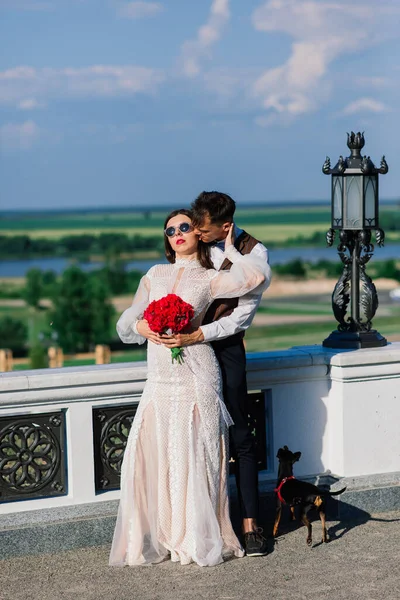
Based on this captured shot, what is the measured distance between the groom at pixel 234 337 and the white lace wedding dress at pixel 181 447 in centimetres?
9

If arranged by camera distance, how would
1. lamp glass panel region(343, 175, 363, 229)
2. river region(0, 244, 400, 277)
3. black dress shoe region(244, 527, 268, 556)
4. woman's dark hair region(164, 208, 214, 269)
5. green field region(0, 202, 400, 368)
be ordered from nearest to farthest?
woman's dark hair region(164, 208, 214, 269)
black dress shoe region(244, 527, 268, 556)
lamp glass panel region(343, 175, 363, 229)
green field region(0, 202, 400, 368)
river region(0, 244, 400, 277)

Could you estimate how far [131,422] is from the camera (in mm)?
5559

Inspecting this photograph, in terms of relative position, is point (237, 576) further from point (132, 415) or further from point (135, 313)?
point (135, 313)

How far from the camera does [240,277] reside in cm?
504

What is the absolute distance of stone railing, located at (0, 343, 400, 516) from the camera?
5.34 m

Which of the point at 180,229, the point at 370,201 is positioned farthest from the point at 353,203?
the point at 180,229

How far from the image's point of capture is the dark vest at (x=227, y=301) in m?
5.17

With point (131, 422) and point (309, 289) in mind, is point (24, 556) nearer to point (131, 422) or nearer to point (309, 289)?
point (131, 422)

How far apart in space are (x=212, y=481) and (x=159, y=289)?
3.11ft

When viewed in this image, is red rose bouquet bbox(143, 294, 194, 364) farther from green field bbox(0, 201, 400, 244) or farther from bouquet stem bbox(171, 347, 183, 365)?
green field bbox(0, 201, 400, 244)

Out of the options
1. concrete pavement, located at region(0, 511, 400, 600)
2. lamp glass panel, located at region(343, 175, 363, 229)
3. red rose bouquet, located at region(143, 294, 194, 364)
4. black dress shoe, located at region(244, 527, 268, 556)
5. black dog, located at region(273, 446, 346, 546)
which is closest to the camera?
concrete pavement, located at region(0, 511, 400, 600)

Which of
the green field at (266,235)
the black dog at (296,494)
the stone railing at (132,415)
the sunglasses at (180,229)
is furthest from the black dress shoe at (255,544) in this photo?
the green field at (266,235)

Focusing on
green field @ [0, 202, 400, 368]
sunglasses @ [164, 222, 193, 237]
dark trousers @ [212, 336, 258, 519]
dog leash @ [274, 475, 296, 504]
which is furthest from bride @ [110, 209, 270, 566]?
green field @ [0, 202, 400, 368]

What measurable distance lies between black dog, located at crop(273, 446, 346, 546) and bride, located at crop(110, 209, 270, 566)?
1.18 feet
